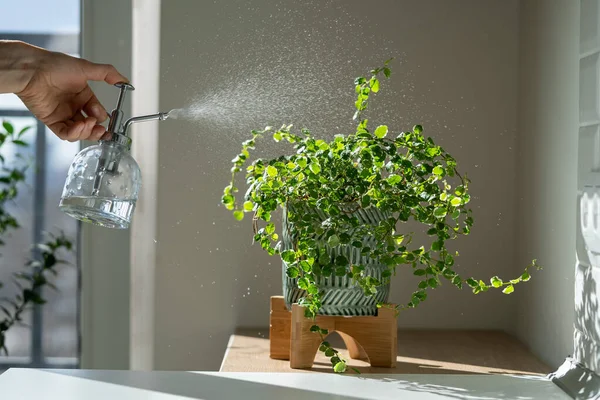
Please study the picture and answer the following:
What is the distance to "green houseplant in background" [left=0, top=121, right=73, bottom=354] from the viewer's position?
5.70 feet

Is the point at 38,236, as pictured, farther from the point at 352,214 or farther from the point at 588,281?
the point at 588,281

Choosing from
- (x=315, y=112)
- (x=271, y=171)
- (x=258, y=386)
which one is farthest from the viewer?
(x=315, y=112)

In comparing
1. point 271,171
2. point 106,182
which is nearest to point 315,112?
point 271,171

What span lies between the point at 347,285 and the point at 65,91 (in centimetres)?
48

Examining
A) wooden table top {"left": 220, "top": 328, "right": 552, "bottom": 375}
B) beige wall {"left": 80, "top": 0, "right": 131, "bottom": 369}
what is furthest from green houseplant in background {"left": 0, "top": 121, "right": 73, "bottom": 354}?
wooden table top {"left": 220, "top": 328, "right": 552, "bottom": 375}

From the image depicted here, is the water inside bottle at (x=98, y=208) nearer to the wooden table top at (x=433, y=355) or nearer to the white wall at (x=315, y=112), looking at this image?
the wooden table top at (x=433, y=355)

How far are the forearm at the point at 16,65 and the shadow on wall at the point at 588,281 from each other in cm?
76

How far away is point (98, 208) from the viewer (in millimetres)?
913

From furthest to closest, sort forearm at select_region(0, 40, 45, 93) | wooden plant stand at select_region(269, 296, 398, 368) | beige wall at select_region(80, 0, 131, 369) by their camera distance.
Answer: beige wall at select_region(80, 0, 131, 369), wooden plant stand at select_region(269, 296, 398, 368), forearm at select_region(0, 40, 45, 93)

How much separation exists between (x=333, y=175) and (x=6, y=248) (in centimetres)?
107

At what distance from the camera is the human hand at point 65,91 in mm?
991

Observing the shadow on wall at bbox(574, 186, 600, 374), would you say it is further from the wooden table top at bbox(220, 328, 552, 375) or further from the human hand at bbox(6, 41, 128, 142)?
the human hand at bbox(6, 41, 128, 142)

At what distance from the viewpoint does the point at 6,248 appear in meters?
1.77

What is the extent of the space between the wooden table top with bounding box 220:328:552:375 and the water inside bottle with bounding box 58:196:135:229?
302 millimetres
